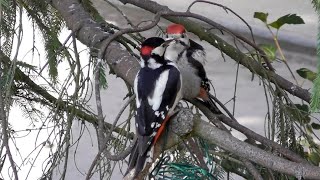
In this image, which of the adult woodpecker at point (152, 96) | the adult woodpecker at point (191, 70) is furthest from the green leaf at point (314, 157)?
the adult woodpecker at point (152, 96)

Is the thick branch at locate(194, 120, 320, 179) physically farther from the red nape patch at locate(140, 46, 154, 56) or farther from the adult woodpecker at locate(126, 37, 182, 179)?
the red nape patch at locate(140, 46, 154, 56)

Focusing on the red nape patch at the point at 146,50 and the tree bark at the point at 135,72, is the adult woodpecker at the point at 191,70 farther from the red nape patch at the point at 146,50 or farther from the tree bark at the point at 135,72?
the red nape patch at the point at 146,50

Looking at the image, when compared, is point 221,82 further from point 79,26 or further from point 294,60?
point 79,26

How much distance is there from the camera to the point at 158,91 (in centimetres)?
125

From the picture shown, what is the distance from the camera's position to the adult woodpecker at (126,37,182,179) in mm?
1122

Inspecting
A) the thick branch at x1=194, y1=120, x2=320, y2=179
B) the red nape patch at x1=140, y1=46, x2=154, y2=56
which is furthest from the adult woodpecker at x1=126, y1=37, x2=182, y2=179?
the thick branch at x1=194, y1=120, x2=320, y2=179

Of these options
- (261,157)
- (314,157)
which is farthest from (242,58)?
(261,157)

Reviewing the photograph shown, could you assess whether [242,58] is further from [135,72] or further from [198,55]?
[135,72]

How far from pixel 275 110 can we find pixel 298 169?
0.42 metres

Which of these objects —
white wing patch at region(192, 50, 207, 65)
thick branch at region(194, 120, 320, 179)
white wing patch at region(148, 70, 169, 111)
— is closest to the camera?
thick branch at region(194, 120, 320, 179)

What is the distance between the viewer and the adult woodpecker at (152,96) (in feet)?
3.68

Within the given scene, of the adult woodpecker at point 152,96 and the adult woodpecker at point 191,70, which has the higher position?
the adult woodpecker at point 191,70

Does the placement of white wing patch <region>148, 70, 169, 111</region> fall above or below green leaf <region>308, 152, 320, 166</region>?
above

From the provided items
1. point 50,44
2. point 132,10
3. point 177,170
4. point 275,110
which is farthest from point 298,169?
point 132,10
